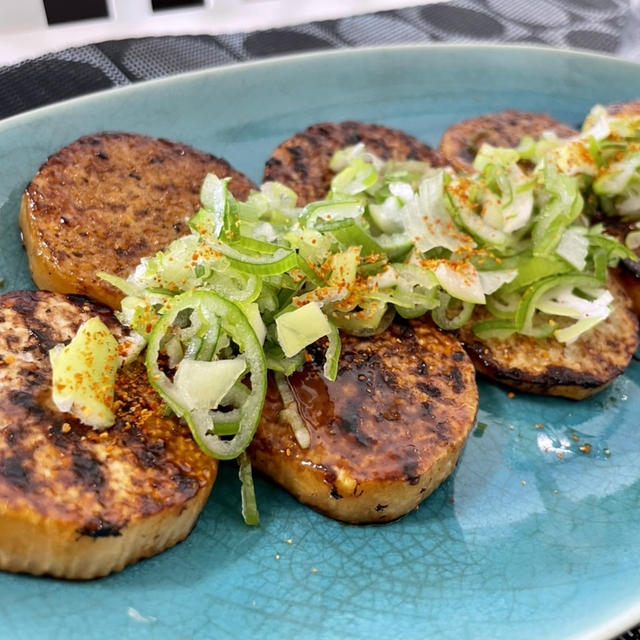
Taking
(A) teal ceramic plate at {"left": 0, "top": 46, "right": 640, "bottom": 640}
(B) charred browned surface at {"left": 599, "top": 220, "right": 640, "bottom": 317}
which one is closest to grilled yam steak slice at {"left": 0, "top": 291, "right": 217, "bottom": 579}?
(A) teal ceramic plate at {"left": 0, "top": 46, "right": 640, "bottom": 640}

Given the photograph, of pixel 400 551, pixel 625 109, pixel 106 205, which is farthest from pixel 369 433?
pixel 625 109

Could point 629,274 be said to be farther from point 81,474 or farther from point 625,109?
point 81,474

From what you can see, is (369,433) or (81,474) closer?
(81,474)

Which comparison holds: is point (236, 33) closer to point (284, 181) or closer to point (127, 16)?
point (127, 16)

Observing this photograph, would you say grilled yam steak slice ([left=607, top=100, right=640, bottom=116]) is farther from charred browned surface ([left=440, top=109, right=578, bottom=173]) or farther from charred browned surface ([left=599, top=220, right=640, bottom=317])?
charred browned surface ([left=599, top=220, right=640, bottom=317])

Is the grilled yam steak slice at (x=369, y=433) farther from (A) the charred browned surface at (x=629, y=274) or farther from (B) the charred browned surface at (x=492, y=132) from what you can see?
(B) the charred browned surface at (x=492, y=132)

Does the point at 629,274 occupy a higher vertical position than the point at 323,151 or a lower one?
lower

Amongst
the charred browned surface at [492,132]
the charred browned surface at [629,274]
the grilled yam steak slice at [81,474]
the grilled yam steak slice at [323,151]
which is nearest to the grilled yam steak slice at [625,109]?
the charred browned surface at [492,132]
